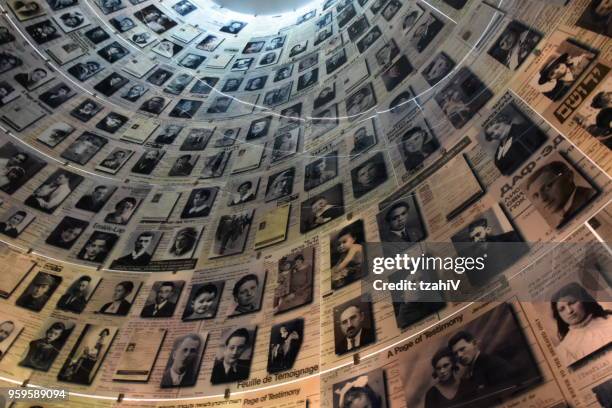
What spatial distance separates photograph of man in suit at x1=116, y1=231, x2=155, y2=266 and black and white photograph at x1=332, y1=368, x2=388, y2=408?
2364 mm

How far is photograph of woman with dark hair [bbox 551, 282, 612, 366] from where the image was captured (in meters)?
1.74

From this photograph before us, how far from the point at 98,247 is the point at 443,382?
3394mm

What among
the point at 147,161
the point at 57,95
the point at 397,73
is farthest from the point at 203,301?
the point at 57,95

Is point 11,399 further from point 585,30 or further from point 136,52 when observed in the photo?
point 136,52

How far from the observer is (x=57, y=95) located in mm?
5316

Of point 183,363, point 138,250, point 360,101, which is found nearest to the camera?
point 183,363

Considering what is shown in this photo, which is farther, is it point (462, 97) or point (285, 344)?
point (462, 97)

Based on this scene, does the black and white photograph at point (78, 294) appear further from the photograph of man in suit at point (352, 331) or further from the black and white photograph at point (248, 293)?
the photograph of man in suit at point (352, 331)

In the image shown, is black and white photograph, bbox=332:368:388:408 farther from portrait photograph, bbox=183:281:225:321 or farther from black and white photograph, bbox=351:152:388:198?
black and white photograph, bbox=351:152:388:198

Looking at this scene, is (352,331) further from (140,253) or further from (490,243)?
(140,253)

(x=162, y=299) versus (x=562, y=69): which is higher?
(x=562, y=69)

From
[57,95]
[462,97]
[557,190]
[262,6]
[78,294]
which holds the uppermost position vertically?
[262,6]

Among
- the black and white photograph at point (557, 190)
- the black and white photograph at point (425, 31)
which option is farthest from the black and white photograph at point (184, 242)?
the black and white photograph at point (557, 190)

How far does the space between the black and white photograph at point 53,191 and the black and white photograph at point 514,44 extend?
4.13 metres
